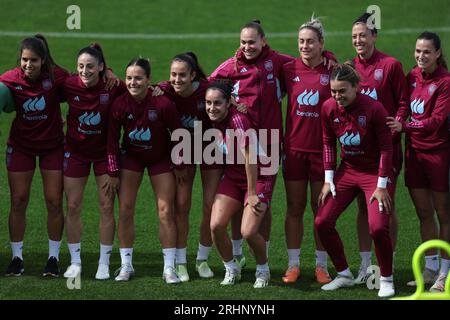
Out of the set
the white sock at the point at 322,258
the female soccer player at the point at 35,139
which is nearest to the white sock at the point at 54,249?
the female soccer player at the point at 35,139

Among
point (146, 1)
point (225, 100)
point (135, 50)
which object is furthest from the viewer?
point (146, 1)

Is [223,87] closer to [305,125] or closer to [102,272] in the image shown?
[305,125]

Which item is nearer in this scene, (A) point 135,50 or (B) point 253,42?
(B) point 253,42

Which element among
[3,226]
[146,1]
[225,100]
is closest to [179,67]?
[225,100]

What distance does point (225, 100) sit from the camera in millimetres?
8602

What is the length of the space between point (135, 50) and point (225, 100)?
10.3 metres

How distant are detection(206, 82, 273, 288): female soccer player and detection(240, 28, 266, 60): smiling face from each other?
0.39 meters

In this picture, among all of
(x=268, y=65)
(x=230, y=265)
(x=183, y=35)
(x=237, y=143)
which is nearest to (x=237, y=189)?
(x=237, y=143)

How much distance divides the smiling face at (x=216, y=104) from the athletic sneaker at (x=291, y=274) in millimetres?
1528

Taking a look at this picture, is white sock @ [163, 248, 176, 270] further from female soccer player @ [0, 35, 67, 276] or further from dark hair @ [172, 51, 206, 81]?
dark hair @ [172, 51, 206, 81]

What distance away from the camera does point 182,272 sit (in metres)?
8.93

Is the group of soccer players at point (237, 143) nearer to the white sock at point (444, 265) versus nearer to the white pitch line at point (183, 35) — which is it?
the white sock at point (444, 265)

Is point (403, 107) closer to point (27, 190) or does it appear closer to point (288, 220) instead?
point (288, 220)

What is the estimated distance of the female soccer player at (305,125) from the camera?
345 inches
